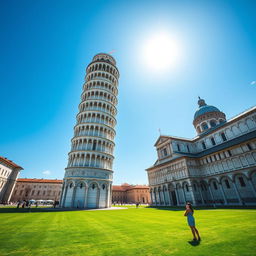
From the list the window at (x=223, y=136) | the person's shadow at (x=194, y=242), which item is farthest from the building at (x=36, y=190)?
the person's shadow at (x=194, y=242)

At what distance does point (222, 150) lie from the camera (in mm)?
32250

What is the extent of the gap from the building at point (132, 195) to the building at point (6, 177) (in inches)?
2008

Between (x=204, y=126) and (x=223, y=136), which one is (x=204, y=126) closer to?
(x=204, y=126)

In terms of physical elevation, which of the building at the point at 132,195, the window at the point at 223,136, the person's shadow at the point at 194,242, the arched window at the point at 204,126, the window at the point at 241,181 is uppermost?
the arched window at the point at 204,126

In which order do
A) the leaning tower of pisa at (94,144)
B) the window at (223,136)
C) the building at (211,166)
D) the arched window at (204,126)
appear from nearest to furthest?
the building at (211,166) < the leaning tower of pisa at (94,144) < the window at (223,136) < the arched window at (204,126)

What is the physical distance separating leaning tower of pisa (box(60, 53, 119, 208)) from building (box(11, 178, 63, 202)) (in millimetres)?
50355

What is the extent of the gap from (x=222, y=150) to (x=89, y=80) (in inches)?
1678

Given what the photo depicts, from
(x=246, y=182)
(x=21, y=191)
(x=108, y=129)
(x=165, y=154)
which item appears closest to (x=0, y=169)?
(x=21, y=191)

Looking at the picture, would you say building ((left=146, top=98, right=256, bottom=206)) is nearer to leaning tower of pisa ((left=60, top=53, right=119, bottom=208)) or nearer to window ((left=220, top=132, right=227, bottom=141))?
window ((left=220, top=132, right=227, bottom=141))

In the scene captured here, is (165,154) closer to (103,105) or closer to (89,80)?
(103,105)

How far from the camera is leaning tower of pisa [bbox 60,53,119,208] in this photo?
112 feet

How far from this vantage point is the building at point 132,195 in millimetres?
82569

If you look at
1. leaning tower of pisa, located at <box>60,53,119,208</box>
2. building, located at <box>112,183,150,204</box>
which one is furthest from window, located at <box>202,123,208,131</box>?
building, located at <box>112,183,150,204</box>

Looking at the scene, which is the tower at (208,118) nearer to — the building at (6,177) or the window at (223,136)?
the window at (223,136)
